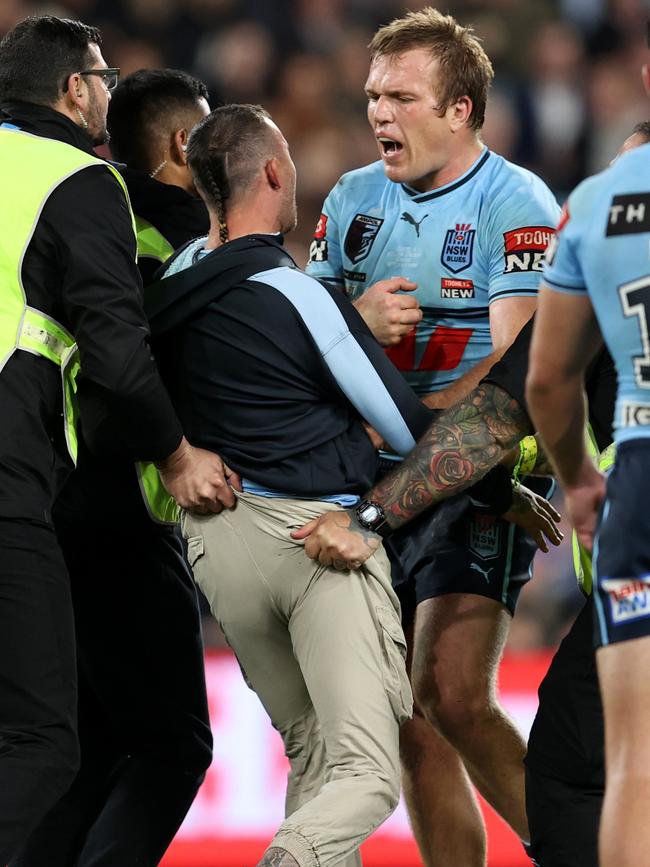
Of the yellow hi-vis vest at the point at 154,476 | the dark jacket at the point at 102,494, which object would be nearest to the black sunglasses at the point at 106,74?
the yellow hi-vis vest at the point at 154,476

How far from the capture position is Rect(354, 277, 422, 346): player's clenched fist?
3.66 metres

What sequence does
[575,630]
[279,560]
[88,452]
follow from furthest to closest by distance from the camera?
1. [88,452]
2. [279,560]
3. [575,630]

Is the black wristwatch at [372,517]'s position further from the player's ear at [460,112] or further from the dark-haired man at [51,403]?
the player's ear at [460,112]

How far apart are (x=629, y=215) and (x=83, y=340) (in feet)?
4.82

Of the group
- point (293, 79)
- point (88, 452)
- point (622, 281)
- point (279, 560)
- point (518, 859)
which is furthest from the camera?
point (293, 79)

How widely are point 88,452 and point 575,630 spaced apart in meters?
1.45

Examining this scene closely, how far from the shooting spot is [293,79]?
909cm

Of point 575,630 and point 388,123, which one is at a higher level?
point 388,123

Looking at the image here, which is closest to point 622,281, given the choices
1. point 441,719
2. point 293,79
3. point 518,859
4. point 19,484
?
point 19,484

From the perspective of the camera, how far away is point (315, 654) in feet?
10.9

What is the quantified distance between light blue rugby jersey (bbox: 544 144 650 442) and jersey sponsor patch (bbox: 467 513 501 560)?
1.51m

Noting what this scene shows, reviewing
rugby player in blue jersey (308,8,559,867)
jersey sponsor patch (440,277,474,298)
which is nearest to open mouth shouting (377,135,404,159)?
rugby player in blue jersey (308,8,559,867)

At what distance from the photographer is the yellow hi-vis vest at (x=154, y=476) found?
3707mm

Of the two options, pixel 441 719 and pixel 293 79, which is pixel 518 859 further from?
pixel 293 79
